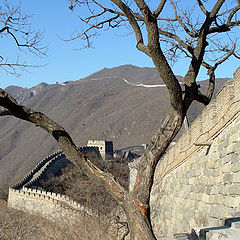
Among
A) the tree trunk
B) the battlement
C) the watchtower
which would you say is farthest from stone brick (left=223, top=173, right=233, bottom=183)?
the watchtower

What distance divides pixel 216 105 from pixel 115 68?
145 m

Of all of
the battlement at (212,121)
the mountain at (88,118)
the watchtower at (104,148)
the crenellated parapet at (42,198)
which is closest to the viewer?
the battlement at (212,121)

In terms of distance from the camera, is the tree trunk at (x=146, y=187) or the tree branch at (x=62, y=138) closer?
the tree trunk at (x=146, y=187)

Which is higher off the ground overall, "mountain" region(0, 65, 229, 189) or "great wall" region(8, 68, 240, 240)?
"mountain" region(0, 65, 229, 189)

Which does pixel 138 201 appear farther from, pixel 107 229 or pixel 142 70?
pixel 142 70

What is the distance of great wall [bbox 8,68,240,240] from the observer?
16.1ft

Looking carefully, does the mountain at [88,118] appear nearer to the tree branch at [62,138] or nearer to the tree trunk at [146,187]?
the tree trunk at [146,187]

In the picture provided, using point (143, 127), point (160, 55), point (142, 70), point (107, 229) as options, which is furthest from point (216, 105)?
point (142, 70)

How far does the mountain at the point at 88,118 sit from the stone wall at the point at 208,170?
141ft

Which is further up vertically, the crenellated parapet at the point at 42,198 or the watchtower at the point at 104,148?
the watchtower at the point at 104,148

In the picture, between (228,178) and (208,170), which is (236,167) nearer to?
(228,178)

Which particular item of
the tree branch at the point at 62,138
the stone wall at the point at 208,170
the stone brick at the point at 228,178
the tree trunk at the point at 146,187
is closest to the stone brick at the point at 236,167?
the stone wall at the point at 208,170

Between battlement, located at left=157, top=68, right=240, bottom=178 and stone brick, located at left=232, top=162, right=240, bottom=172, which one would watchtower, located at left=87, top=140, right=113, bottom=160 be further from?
stone brick, located at left=232, top=162, right=240, bottom=172

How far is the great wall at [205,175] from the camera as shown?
4.91 m
